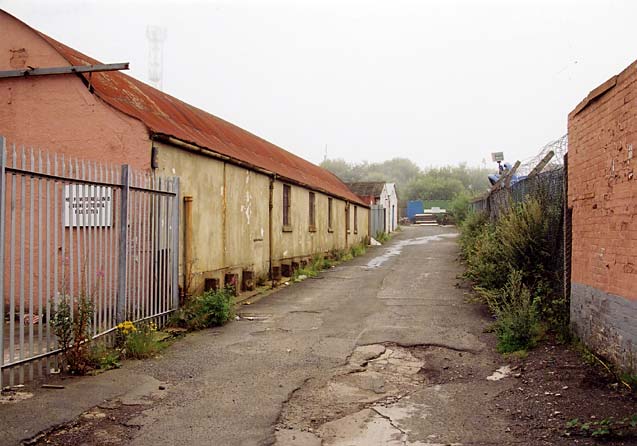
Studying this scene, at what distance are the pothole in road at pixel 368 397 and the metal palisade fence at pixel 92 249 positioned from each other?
8.54 feet

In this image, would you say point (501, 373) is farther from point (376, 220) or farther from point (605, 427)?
point (376, 220)

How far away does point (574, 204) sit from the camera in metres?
7.14

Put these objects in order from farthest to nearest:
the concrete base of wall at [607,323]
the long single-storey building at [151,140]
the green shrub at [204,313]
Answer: the long single-storey building at [151,140], the green shrub at [204,313], the concrete base of wall at [607,323]

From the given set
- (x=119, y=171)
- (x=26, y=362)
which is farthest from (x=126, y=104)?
(x=26, y=362)

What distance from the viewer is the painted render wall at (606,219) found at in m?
5.26

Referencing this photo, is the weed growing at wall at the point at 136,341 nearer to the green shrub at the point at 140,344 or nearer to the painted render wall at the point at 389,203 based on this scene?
the green shrub at the point at 140,344

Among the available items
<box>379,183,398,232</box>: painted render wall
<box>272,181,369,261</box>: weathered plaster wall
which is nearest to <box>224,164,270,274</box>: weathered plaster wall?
<box>272,181,369,261</box>: weathered plaster wall

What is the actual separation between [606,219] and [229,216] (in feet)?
24.8

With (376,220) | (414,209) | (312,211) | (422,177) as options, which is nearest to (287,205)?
(312,211)

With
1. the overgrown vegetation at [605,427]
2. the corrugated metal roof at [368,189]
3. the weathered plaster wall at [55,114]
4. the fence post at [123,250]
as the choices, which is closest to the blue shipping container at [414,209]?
the corrugated metal roof at [368,189]

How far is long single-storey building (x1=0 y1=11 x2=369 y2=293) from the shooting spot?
8.91m

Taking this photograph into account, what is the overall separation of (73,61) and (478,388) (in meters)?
8.04

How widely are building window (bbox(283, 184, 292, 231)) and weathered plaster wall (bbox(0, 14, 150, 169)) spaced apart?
7.56 metres

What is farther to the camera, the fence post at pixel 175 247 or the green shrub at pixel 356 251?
the green shrub at pixel 356 251
